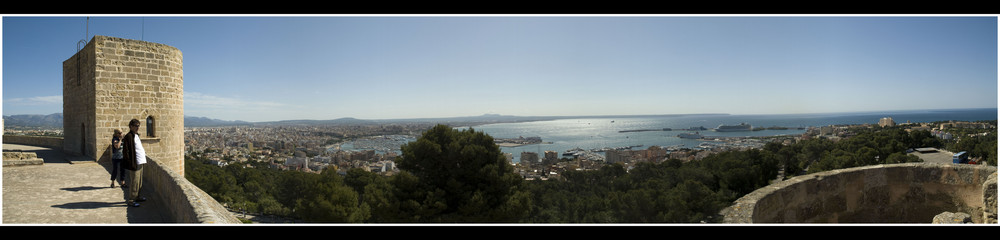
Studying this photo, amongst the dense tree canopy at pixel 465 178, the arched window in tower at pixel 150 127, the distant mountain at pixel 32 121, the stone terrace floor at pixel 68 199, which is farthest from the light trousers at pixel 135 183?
the distant mountain at pixel 32 121

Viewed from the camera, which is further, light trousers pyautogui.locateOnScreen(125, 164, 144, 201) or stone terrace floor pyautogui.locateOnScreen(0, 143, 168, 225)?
light trousers pyautogui.locateOnScreen(125, 164, 144, 201)

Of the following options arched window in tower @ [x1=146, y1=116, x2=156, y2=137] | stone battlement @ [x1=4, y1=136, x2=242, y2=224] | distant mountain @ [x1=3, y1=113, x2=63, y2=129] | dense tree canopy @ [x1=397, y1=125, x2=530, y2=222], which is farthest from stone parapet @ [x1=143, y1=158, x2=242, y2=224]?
distant mountain @ [x1=3, y1=113, x2=63, y2=129]

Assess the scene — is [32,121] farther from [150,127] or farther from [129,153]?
[129,153]

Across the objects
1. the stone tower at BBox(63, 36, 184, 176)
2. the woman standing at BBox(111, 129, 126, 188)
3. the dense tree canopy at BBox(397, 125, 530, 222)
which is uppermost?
the stone tower at BBox(63, 36, 184, 176)

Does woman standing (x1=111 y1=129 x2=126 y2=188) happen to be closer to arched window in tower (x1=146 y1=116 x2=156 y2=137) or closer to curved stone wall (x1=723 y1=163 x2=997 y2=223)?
arched window in tower (x1=146 y1=116 x2=156 y2=137)

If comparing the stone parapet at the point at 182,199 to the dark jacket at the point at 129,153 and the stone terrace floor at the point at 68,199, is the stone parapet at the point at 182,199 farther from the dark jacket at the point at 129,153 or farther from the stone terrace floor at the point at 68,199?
the dark jacket at the point at 129,153
